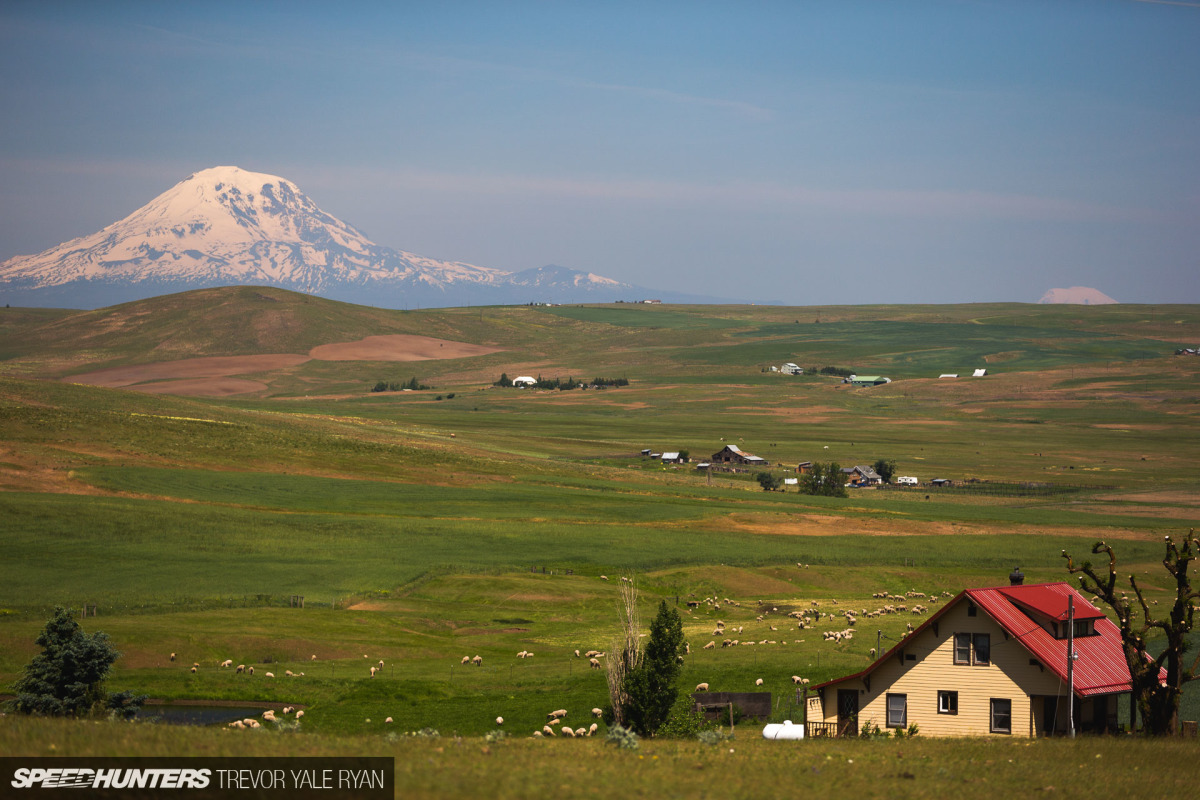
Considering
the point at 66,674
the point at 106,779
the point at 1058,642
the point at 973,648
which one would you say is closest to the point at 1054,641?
the point at 1058,642

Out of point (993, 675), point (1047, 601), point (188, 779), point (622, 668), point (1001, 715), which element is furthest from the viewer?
point (1047, 601)

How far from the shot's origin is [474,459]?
119500 millimetres

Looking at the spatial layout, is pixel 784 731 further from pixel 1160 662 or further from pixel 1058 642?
pixel 1160 662

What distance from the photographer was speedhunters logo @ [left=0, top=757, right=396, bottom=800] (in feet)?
52.0

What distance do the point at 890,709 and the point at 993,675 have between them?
3.40 metres

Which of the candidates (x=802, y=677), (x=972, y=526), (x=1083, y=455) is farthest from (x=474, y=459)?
(x=1083, y=455)

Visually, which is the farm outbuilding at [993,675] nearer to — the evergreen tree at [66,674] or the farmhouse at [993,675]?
the farmhouse at [993,675]

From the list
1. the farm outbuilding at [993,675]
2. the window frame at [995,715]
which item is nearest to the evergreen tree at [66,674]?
the farm outbuilding at [993,675]

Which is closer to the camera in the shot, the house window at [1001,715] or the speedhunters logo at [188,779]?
the speedhunters logo at [188,779]

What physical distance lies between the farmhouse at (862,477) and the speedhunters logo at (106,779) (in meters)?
123

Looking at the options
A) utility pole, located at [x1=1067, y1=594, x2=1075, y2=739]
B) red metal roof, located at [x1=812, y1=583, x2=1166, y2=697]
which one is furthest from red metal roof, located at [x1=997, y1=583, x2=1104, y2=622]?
utility pole, located at [x1=1067, y1=594, x2=1075, y2=739]

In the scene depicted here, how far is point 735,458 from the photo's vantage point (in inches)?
5955

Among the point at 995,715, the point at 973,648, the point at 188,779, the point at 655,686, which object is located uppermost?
the point at 188,779

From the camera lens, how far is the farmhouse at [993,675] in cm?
3206
